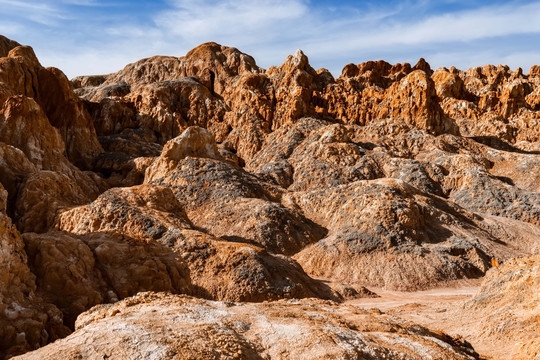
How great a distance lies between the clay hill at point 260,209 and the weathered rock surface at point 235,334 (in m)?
0.05

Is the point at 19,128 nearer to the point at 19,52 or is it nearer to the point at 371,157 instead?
the point at 19,52

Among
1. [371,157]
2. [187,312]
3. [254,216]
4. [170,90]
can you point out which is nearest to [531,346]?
[187,312]

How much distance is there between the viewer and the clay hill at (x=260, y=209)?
451 inches

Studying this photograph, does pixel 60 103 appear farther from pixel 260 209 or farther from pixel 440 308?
pixel 440 308

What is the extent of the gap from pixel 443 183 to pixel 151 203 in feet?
115

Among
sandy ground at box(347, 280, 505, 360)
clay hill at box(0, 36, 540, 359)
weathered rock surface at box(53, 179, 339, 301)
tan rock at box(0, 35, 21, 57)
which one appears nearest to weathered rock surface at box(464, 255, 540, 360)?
clay hill at box(0, 36, 540, 359)

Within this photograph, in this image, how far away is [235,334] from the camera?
10148mm

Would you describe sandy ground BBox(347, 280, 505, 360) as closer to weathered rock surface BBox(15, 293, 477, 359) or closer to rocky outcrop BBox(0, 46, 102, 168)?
weathered rock surface BBox(15, 293, 477, 359)

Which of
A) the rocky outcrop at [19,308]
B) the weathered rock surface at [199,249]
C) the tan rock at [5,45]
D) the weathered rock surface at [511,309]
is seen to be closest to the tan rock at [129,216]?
the weathered rock surface at [199,249]

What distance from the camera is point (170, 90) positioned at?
264 ft

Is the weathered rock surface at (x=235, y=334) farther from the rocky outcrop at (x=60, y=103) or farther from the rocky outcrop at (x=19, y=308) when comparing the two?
the rocky outcrop at (x=60, y=103)

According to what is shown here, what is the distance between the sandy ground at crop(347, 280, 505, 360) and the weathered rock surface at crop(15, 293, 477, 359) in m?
3.64

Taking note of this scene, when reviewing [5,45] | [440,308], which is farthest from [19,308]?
[5,45]

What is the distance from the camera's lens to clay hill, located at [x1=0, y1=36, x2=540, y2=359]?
11.5 m
